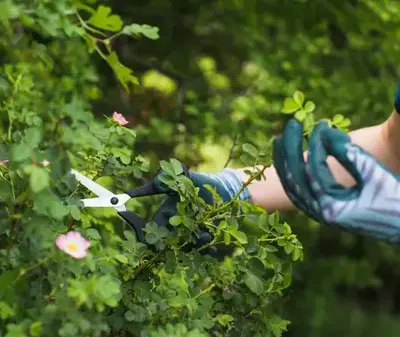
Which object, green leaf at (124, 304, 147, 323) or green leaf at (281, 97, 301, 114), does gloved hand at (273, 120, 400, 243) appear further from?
green leaf at (124, 304, 147, 323)

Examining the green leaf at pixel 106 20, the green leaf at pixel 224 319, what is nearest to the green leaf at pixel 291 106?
the green leaf at pixel 224 319

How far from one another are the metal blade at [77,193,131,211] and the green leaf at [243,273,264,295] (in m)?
0.23

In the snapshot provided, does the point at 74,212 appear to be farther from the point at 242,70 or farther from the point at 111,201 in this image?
the point at 242,70

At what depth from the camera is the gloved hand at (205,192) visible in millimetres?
1352

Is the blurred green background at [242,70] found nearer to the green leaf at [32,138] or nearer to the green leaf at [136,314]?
the green leaf at [136,314]

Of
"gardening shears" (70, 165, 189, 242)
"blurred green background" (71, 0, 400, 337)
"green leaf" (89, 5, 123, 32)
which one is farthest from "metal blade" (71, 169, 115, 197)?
"blurred green background" (71, 0, 400, 337)

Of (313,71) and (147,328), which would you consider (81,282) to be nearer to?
(147,328)

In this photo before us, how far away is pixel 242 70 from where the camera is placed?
11.2ft

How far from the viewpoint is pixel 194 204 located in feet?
4.12

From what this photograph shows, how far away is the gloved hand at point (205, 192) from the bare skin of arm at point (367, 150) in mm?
30

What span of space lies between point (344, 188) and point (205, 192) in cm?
27

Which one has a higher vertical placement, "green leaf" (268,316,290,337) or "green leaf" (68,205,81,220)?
"green leaf" (68,205,81,220)

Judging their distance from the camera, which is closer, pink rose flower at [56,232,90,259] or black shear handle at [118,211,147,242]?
pink rose flower at [56,232,90,259]

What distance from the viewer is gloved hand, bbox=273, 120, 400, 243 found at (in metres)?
1.21
